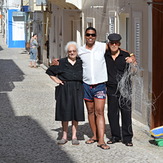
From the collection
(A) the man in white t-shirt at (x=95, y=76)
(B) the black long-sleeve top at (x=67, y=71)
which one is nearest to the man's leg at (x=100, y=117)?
(A) the man in white t-shirt at (x=95, y=76)

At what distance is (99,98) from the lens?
29.6ft

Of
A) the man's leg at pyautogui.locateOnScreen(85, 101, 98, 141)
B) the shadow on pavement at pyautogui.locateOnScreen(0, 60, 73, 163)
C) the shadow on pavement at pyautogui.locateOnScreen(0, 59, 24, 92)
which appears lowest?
the shadow on pavement at pyautogui.locateOnScreen(0, 59, 24, 92)

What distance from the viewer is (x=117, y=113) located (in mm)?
9273

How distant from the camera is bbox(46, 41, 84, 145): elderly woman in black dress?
916 centimetres

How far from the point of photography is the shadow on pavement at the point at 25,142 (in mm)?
8320

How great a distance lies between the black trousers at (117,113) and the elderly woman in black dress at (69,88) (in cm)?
48

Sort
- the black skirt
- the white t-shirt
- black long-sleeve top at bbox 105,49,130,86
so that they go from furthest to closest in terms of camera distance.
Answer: the black skirt → black long-sleeve top at bbox 105,49,130,86 → the white t-shirt

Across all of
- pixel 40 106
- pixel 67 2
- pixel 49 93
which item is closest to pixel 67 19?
pixel 67 2

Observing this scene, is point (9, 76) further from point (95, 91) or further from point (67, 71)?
point (95, 91)

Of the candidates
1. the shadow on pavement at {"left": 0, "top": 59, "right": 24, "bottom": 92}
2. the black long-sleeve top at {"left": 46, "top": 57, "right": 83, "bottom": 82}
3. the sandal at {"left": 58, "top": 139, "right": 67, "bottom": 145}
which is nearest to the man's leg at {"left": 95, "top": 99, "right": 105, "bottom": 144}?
the black long-sleeve top at {"left": 46, "top": 57, "right": 83, "bottom": 82}

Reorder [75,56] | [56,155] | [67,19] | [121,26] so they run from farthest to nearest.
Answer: [67,19], [121,26], [75,56], [56,155]

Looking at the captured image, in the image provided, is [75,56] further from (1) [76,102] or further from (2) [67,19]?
(2) [67,19]

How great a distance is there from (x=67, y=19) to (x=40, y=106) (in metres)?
8.35

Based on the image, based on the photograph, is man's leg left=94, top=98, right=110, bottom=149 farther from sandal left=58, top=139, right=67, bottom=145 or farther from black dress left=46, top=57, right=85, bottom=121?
sandal left=58, top=139, right=67, bottom=145
